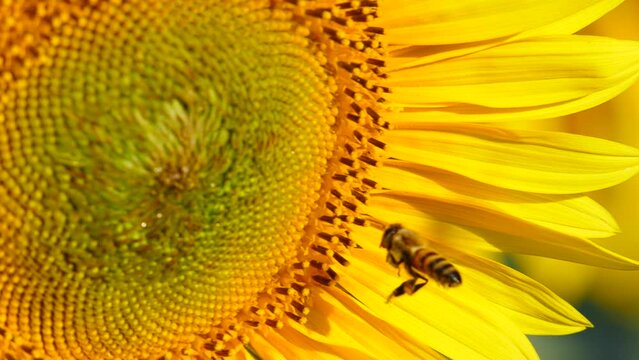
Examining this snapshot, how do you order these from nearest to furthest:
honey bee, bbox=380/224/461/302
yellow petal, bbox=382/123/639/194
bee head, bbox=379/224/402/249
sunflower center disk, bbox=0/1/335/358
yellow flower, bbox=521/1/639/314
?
sunflower center disk, bbox=0/1/335/358, honey bee, bbox=380/224/461/302, bee head, bbox=379/224/402/249, yellow petal, bbox=382/123/639/194, yellow flower, bbox=521/1/639/314

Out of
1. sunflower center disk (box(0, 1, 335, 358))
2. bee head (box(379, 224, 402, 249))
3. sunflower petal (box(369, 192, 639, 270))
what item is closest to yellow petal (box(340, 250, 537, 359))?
sunflower petal (box(369, 192, 639, 270))

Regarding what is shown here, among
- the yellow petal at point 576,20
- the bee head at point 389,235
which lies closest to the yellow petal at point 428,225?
the bee head at point 389,235

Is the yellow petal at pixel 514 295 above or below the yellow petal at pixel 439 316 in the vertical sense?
above

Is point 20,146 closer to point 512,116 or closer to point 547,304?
point 512,116

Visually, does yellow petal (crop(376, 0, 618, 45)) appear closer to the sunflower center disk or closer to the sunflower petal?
the sunflower center disk

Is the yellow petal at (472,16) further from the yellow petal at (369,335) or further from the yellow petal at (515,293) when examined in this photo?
the yellow petal at (369,335)

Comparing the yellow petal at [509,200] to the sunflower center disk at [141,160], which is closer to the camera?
the sunflower center disk at [141,160]

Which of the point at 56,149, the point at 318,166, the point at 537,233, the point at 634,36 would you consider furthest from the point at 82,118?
the point at 634,36

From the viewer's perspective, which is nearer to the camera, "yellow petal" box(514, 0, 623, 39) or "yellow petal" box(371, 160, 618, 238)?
"yellow petal" box(514, 0, 623, 39)
